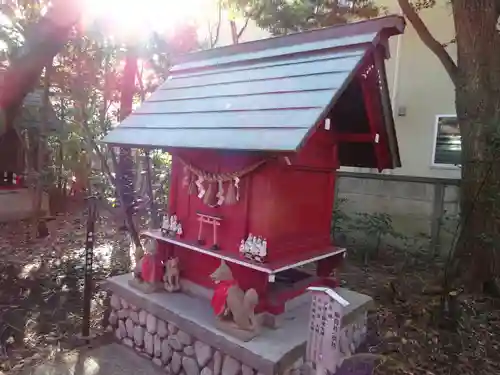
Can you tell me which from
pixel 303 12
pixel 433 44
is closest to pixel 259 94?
pixel 433 44

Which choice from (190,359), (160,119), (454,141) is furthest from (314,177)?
(454,141)

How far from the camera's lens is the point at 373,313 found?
5.06m

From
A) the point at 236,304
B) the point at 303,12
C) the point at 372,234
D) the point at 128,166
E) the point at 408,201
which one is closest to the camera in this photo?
the point at 236,304

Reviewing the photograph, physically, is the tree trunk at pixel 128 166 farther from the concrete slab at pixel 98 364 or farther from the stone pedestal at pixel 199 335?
the concrete slab at pixel 98 364

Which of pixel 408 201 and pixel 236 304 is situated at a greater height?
pixel 408 201

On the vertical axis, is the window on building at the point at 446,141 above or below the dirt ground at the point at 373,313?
above

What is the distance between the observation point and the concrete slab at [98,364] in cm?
386

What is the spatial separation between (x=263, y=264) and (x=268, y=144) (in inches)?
44.5

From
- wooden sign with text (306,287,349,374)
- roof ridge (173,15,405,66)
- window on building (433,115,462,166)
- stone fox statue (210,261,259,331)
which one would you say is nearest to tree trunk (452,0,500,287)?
roof ridge (173,15,405,66)

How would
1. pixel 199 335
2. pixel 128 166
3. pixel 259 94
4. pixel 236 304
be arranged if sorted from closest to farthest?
pixel 236 304 → pixel 199 335 → pixel 259 94 → pixel 128 166

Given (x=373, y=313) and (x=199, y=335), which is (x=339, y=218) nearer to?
(x=373, y=313)

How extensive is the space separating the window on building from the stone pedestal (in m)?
5.24

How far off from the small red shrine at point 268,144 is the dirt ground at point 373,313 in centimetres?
111

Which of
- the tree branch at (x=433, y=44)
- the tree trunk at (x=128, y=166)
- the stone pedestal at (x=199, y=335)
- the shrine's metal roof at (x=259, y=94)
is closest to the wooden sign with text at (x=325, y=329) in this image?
the stone pedestal at (x=199, y=335)
